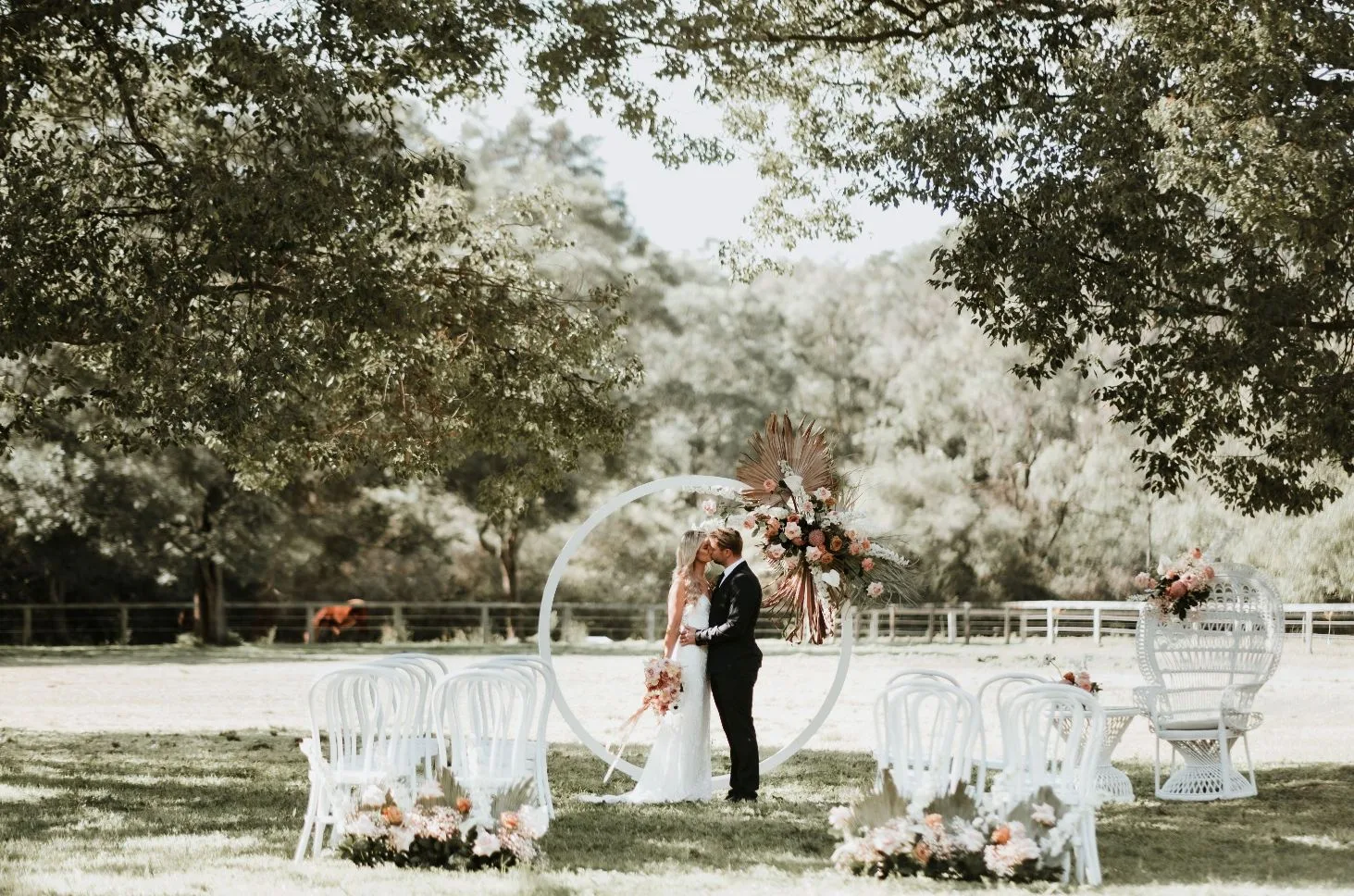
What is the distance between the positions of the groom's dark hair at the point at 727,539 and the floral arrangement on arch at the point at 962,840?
9.88ft

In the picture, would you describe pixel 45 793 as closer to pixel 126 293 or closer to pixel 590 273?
pixel 126 293

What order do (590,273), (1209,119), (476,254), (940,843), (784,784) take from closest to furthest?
(940,843) → (1209,119) → (784,784) → (476,254) → (590,273)

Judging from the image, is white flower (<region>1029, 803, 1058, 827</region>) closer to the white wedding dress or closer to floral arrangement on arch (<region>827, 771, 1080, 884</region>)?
floral arrangement on arch (<region>827, 771, 1080, 884</region>)

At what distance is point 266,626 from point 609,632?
764 cm

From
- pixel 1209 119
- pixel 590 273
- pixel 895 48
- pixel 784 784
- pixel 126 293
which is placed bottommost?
pixel 784 784

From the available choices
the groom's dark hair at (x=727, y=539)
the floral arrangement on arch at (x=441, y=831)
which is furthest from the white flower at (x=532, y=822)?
the groom's dark hair at (x=727, y=539)

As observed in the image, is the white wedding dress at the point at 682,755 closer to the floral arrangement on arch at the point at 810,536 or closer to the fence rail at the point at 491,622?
the floral arrangement on arch at the point at 810,536

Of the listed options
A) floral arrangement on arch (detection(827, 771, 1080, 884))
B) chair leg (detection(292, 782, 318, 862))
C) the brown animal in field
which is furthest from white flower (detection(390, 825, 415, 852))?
the brown animal in field

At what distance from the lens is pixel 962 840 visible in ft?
23.1

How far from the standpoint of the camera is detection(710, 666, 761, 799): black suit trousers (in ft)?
32.9

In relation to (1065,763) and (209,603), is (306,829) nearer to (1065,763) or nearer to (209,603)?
(1065,763)

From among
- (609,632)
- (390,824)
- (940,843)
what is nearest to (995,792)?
(940,843)

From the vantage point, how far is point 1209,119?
932cm

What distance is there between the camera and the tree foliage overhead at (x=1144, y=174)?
9.35 metres
